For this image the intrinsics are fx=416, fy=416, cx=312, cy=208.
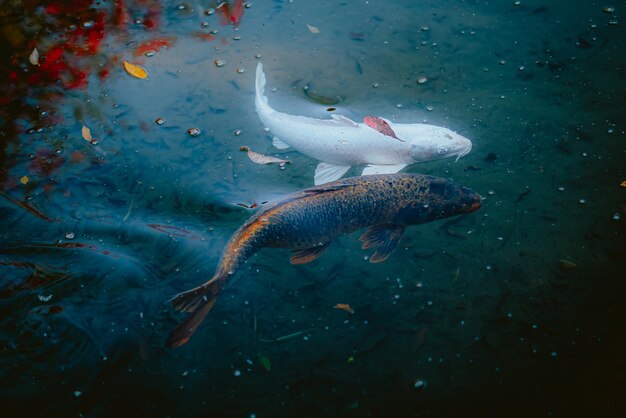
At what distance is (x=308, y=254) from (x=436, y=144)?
1324 millimetres

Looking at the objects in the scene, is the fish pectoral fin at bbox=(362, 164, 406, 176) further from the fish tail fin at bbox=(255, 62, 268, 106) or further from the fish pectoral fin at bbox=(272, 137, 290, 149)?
the fish tail fin at bbox=(255, 62, 268, 106)

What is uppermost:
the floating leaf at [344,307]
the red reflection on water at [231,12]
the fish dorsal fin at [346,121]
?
the red reflection on water at [231,12]

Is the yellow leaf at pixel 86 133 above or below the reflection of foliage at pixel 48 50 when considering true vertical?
below

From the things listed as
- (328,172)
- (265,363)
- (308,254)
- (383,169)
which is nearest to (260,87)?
(328,172)

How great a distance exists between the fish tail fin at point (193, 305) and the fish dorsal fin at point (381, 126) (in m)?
1.66

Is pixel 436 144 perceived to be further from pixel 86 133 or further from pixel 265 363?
pixel 86 133

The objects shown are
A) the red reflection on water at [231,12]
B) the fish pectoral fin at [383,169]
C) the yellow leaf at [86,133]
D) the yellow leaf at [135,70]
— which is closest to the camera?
the fish pectoral fin at [383,169]

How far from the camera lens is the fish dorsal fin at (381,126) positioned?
320 centimetres

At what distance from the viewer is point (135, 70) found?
13.6 feet

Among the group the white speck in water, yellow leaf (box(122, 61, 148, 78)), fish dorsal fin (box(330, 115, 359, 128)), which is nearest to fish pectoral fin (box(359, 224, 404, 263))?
fish dorsal fin (box(330, 115, 359, 128))

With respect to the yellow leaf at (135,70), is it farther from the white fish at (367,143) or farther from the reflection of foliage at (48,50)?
the white fish at (367,143)

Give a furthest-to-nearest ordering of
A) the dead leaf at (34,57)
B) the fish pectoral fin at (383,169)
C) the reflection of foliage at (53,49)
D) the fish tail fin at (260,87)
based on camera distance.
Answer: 1. the dead leaf at (34,57)
2. the reflection of foliage at (53,49)
3. the fish tail fin at (260,87)
4. the fish pectoral fin at (383,169)

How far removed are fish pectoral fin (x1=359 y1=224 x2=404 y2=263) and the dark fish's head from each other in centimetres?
10

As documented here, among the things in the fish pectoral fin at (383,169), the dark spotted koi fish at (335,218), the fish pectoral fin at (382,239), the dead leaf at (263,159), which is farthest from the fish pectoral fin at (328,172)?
the fish pectoral fin at (382,239)
